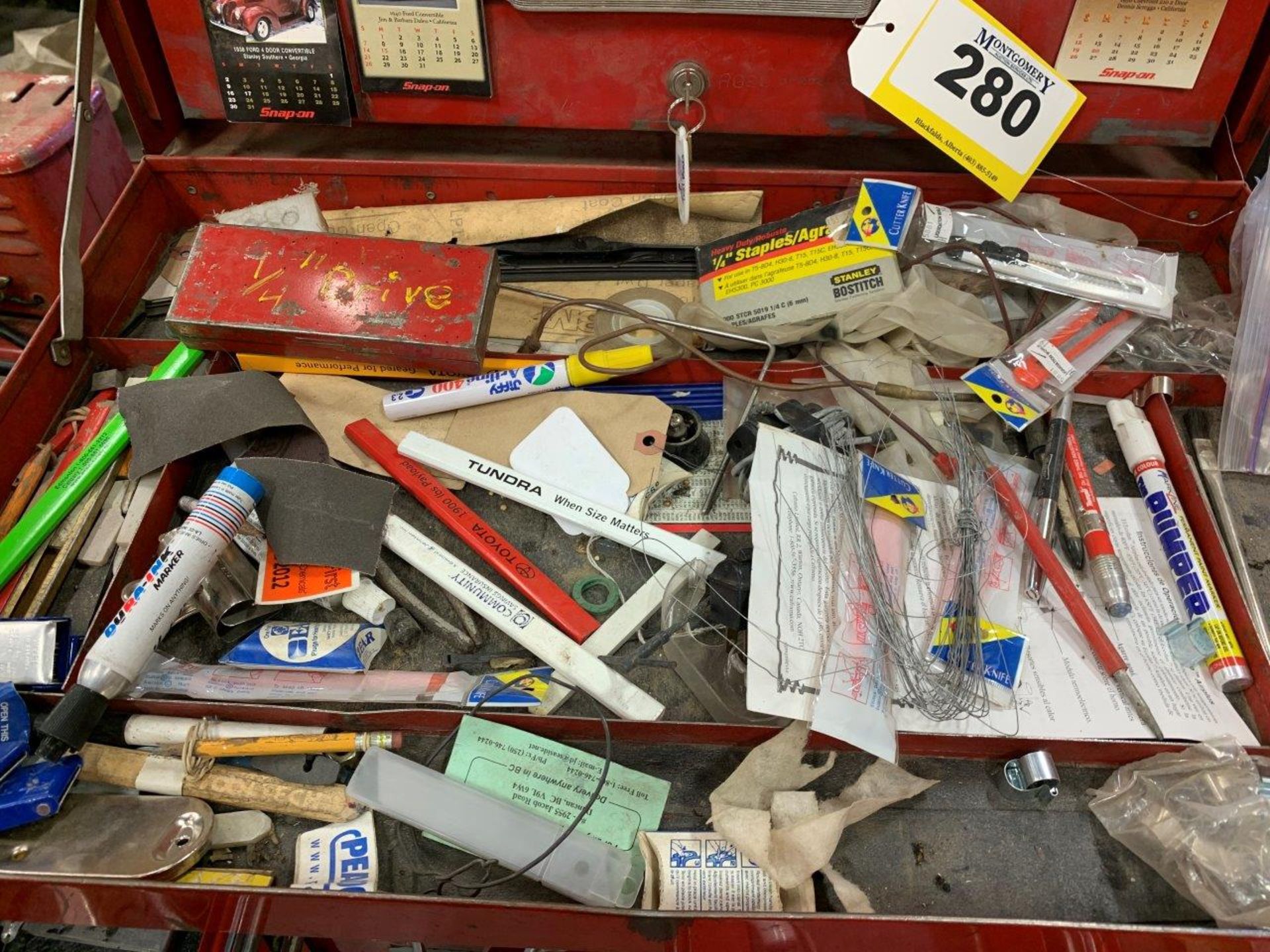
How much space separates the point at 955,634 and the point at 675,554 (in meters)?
0.29

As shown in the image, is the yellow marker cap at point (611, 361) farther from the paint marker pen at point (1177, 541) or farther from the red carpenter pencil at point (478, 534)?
the paint marker pen at point (1177, 541)

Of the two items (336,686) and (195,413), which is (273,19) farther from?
(336,686)

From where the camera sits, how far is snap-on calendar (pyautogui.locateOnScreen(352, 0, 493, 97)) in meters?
1.04

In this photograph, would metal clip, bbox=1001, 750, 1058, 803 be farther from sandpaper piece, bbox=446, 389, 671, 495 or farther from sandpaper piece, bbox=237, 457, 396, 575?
sandpaper piece, bbox=237, 457, 396, 575

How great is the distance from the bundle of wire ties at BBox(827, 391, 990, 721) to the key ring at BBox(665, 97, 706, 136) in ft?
1.40

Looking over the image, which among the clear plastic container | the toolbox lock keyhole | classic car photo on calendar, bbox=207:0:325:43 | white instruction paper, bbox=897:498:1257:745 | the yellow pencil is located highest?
classic car photo on calendar, bbox=207:0:325:43

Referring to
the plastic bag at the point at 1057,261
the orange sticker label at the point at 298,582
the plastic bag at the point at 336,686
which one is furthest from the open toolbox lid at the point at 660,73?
the plastic bag at the point at 336,686

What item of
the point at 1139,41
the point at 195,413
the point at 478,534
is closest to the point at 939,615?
the point at 478,534

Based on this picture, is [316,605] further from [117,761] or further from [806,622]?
[806,622]

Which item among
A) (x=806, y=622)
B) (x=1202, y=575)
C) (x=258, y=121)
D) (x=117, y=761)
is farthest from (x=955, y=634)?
(x=258, y=121)

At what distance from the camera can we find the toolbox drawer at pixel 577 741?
0.72m

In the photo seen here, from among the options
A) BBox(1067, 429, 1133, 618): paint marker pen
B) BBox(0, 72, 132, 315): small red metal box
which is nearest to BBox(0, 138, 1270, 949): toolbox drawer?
BBox(1067, 429, 1133, 618): paint marker pen

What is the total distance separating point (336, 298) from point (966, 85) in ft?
2.51

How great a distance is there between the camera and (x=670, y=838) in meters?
0.80
